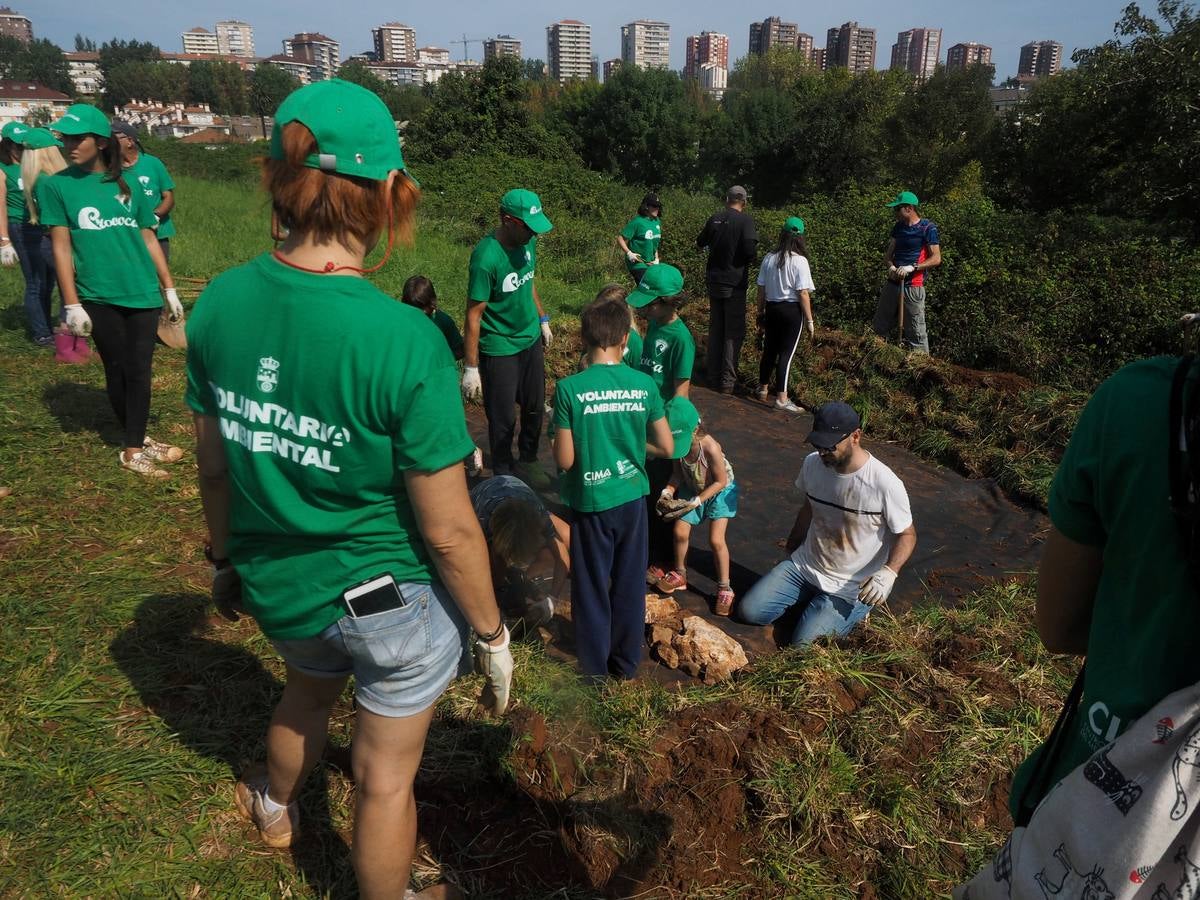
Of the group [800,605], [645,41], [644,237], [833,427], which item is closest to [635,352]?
[833,427]

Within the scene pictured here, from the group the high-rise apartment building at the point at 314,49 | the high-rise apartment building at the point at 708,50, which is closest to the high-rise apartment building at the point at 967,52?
the high-rise apartment building at the point at 708,50

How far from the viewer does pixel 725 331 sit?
754 cm

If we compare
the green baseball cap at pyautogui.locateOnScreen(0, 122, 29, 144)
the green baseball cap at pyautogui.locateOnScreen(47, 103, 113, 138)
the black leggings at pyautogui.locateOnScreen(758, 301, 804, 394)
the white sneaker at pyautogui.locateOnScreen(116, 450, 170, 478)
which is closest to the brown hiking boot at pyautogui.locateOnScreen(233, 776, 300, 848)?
the white sneaker at pyautogui.locateOnScreen(116, 450, 170, 478)

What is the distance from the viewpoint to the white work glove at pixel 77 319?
160 inches

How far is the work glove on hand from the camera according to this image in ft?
6.46

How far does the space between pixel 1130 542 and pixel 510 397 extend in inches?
156

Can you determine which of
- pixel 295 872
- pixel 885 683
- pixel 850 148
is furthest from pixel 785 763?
pixel 850 148

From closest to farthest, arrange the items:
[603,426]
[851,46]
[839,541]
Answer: [603,426]
[839,541]
[851,46]

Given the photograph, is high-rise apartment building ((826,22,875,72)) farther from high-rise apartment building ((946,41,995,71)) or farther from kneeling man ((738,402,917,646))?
kneeling man ((738,402,917,646))

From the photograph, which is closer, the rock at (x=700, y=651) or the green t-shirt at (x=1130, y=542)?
the green t-shirt at (x=1130, y=542)

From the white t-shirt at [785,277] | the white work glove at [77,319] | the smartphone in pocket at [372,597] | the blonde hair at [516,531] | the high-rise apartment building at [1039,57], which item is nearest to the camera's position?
the smartphone in pocket at [372,597]

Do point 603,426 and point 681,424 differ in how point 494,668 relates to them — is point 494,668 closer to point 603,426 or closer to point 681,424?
point 603,426

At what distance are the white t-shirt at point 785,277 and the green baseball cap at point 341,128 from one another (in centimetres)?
581

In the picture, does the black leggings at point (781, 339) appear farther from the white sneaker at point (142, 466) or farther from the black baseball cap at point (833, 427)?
the white sneaker at point (142, 466)
